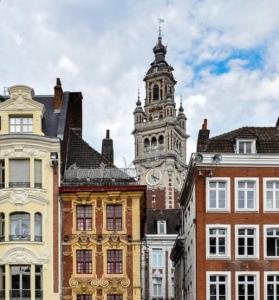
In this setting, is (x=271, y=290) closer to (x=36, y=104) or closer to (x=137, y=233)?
(x=137, y=233)

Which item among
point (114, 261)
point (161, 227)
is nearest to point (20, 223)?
point (114, 261)

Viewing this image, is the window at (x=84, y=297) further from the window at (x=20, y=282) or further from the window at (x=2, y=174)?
the window at (x=2, y=174)

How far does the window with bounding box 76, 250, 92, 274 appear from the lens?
189 feet

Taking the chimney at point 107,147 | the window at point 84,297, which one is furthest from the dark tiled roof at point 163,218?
the window at point 84,297

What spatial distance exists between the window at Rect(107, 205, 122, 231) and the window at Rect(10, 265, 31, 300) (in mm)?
5838

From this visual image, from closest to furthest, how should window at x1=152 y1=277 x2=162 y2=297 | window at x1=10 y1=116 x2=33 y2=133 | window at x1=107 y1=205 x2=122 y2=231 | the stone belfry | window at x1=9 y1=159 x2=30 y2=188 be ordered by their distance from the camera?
window at x1=9 y1=159 x2=30 y2=188 → window at x1=107 y1=205 x2=122 y2=231 → window at x1=10 y1=116 x2=33 y2=133 → window at x1=152 y1=277 x2=162 y2=297 → the stone belfry

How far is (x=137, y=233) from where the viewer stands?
2275 inches

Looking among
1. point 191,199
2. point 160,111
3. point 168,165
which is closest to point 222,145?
point 191,199

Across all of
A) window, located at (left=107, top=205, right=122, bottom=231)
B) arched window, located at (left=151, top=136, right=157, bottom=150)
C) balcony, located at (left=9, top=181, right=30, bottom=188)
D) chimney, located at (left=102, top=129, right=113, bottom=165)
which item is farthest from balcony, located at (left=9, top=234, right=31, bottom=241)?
arched window, located at (left=151, top=136, right=157, bottom=150)

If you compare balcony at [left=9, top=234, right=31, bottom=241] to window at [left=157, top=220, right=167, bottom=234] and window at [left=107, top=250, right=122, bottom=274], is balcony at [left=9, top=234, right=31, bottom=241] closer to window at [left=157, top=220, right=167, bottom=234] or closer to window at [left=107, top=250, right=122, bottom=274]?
window at [left=107, top=250, right=122, bottom=274]

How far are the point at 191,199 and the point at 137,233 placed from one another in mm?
7016

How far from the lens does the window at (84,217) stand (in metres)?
58.2

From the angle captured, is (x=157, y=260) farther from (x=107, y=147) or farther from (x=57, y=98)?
(x=57, y=98)

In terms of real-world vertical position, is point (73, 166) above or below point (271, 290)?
above
